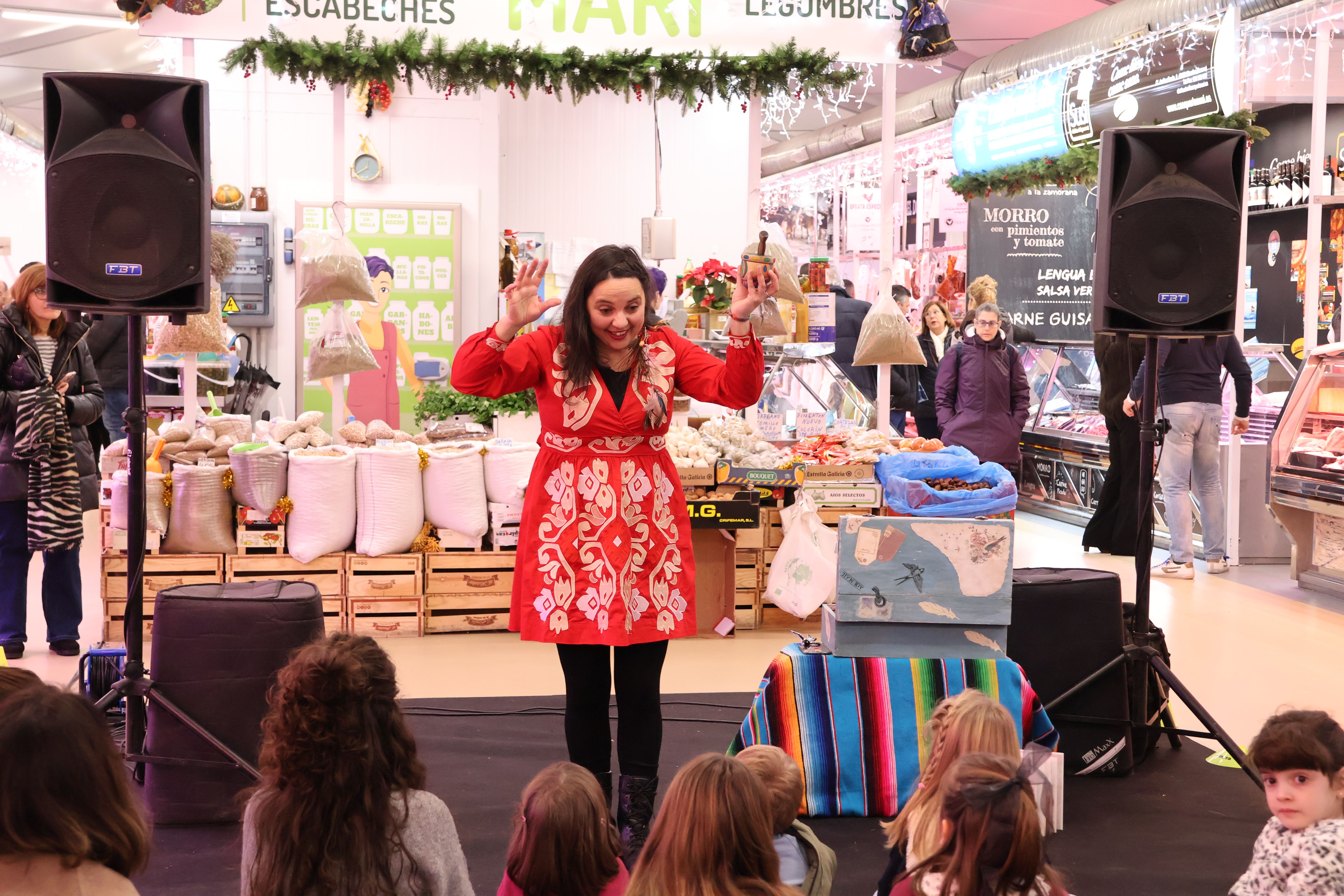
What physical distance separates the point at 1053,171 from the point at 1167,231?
4.01 meters

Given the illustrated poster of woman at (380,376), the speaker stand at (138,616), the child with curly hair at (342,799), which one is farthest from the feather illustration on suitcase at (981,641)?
the illustrated poster of woman at (380,376)

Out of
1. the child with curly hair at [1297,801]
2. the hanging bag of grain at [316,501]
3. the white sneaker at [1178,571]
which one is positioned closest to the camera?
the child with curly hair at [1297,801]

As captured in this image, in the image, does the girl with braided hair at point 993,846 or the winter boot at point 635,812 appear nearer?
the girl with braided hair at point 993,846

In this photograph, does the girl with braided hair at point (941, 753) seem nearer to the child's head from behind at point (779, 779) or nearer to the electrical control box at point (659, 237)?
the child's head from behind at point (779, 779)

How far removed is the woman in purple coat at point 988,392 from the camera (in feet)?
22.7

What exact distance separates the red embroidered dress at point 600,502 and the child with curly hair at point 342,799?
0.83m

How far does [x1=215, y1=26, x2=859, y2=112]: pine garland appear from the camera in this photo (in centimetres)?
532

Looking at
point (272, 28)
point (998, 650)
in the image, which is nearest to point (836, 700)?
point (998, 650)

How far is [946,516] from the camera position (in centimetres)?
498

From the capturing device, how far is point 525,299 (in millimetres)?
2834

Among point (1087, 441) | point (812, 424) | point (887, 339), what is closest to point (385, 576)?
point (812, 424)

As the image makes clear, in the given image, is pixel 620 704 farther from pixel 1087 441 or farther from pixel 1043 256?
pixel 1043 256

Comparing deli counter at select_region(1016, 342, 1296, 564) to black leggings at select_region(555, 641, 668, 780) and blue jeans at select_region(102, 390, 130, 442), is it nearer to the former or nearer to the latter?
black leggings at select_region(555, 641, 668, 780)

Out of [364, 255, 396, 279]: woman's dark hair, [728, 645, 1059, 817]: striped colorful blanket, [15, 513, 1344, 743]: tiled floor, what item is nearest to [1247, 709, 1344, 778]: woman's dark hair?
[728, 645, 1059, 817]: striped colorful blanket
